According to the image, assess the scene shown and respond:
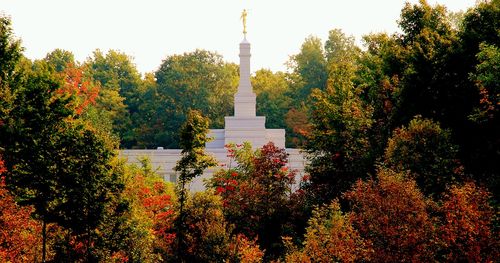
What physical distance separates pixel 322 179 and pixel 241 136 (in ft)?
87.8

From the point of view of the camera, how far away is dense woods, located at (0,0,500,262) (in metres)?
30.3

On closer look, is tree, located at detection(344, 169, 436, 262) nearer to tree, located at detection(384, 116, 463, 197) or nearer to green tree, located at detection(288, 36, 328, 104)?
tree, located at detection(384, 116, 463, 197)

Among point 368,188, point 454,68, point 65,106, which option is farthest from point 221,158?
point 368,188

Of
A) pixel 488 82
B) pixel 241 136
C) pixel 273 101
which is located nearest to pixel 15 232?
pixel 488 82

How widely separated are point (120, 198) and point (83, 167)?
187cm

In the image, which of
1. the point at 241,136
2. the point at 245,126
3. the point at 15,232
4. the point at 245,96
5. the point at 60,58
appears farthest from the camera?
the point at 60,58

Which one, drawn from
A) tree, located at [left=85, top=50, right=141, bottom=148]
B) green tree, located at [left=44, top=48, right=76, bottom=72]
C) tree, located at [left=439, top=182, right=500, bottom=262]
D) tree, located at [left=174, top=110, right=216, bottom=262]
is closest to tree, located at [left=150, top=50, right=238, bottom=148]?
tree, located at [left=85, top=50, right=141, bottom=148]

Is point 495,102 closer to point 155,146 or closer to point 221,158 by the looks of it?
point 221,158

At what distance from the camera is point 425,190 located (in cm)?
3581

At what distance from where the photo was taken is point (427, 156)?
1433 inches

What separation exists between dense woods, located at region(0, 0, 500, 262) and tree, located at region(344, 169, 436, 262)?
56mm

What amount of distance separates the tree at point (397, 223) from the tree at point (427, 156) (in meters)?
3.95

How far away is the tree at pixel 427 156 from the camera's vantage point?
35.8 meters

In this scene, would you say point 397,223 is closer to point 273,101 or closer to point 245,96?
point 245,96
